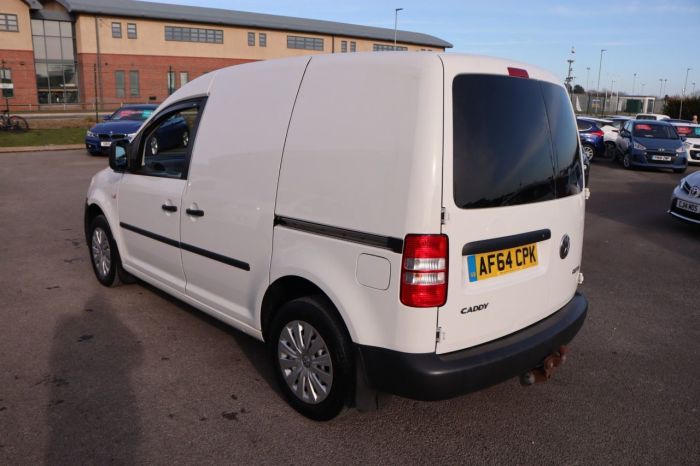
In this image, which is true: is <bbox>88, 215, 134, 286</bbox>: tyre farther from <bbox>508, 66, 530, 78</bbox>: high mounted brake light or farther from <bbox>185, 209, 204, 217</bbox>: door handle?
<bbox>508, 66, 530, 78</bbox>: high mounted brake light

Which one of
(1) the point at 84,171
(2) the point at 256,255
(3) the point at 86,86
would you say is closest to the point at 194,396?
(2) the point at 256,255

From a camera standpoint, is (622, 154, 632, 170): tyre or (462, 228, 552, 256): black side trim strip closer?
(462, 228, 552, 256): black side trim strip

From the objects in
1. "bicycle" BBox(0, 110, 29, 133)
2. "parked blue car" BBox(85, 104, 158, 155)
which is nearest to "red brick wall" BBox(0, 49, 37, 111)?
"bicycle" BBox(0, 110, 29, 133)

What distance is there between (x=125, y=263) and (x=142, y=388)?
1788 millimetres

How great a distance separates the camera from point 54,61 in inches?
1909

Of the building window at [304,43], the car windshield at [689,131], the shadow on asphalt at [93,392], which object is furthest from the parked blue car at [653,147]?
the building window at [304,43]

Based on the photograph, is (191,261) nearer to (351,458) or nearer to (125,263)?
(125,263)

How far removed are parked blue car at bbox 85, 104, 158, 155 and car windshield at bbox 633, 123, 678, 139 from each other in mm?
15122

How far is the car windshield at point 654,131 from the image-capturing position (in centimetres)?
1786

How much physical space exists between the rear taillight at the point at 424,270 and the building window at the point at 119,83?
53.3 m

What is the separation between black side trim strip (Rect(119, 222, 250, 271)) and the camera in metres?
3.60

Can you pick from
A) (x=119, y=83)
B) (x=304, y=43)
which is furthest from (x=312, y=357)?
(x=304, y=43)

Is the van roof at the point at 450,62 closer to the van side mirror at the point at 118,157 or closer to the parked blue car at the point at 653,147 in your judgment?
the van side mirror at the point at 118,157

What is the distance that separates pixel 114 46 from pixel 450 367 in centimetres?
5450
